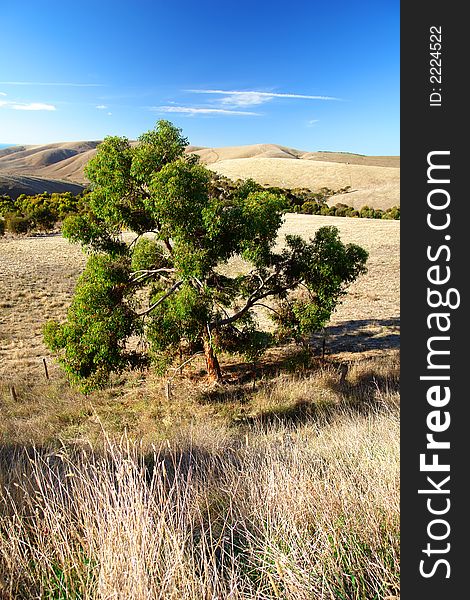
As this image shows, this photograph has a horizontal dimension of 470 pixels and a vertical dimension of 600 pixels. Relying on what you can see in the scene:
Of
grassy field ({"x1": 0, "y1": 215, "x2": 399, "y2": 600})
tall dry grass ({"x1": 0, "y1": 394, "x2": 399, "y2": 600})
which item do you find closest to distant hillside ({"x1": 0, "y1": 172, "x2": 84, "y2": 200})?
grassy field ({"x1": 0, "y1": 215, "x2": 399, "y2": 600})

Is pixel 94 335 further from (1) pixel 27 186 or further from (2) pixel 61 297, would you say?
(1) pixel 27 186

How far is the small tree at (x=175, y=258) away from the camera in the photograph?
980cm

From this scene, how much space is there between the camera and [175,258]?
10.0 metres

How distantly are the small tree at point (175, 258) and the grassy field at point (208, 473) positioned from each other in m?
1.46

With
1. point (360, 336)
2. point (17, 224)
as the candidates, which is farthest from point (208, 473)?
point (17, 224)

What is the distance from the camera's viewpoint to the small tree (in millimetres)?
9805

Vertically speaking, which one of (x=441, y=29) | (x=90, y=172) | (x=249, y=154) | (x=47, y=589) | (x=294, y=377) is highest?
(x=249, y=154)

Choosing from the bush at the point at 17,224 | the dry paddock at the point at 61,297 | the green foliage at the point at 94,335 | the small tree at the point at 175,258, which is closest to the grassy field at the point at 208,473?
the dry paddock at the point at 61,297

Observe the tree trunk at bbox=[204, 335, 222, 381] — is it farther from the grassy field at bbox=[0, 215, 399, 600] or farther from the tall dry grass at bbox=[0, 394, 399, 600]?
the tall dry grass at bbox=[0, 394, 399, 600]

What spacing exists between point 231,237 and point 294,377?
4558 millimetres

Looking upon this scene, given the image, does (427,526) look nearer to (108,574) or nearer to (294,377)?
(108,574)

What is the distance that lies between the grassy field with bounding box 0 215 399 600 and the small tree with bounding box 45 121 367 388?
146 cm

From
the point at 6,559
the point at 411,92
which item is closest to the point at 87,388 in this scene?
the point at 6,559

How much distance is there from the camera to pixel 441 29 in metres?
2.06
